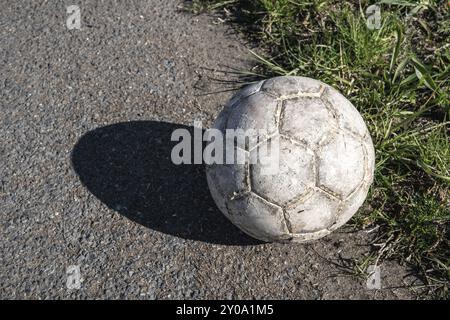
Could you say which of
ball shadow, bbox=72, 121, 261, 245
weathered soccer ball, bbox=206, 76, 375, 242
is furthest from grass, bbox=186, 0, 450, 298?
ball shadow, bbox=72, 121, 261, 245

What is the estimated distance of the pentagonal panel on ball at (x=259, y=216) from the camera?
2771 mm

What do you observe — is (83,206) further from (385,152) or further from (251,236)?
(385,152)

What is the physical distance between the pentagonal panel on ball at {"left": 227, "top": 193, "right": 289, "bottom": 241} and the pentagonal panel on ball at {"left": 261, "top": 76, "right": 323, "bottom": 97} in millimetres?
600

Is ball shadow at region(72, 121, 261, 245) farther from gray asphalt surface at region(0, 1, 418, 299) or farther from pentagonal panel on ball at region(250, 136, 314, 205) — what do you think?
pentagonal panel on ball at region(250, 136, 314, 205)

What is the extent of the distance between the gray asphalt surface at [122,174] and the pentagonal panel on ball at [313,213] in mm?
475

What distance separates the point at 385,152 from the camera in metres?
3.51

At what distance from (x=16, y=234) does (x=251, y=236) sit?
1.49 metres

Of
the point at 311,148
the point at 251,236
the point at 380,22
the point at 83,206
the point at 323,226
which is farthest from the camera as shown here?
the point at 380,22

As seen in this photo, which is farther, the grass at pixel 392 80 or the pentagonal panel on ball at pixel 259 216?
the grass at pixel 392 80

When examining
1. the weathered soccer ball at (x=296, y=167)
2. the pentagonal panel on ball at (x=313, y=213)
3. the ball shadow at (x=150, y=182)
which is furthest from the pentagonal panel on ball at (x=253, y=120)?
the ball shadow at (x=150, y=182)

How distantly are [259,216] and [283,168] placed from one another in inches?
12.2

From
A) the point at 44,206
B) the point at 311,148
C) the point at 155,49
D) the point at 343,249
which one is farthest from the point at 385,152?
the point at 44,206

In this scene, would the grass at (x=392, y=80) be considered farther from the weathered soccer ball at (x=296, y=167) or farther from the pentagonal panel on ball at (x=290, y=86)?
the pentagonal panel on ball at (x=290, y=86)

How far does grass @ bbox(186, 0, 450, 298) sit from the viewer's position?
3279 mm
